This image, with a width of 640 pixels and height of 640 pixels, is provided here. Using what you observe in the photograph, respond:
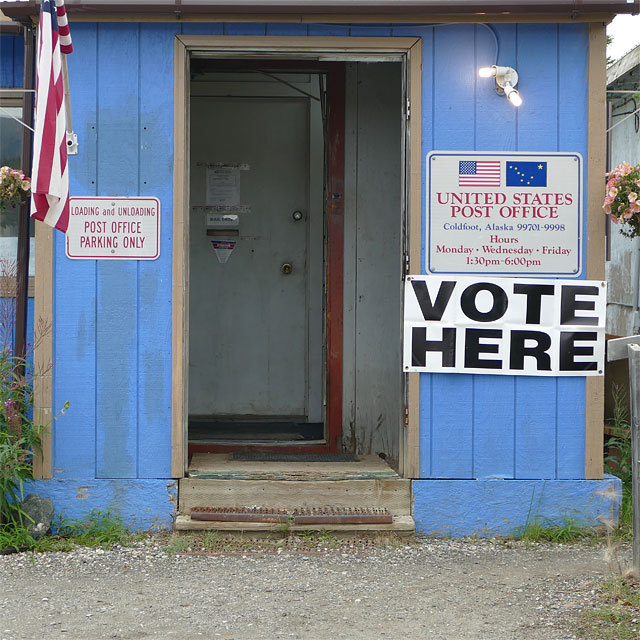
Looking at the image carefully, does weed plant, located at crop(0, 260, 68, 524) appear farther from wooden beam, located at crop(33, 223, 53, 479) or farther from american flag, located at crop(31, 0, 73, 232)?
american flag, located at crop(31, 0, 73, 232)

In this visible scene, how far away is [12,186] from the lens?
16.7ft

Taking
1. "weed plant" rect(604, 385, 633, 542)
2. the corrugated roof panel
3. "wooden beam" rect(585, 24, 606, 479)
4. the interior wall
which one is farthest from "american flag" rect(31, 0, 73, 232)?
"weed plant" rect(604, 385, 633, 542)

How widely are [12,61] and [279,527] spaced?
328 centimetres

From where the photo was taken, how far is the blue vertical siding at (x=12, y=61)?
18.6 ft

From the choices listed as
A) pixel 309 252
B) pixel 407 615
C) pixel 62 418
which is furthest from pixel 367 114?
pixel 407 615

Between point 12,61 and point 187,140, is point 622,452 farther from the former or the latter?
point 12,61

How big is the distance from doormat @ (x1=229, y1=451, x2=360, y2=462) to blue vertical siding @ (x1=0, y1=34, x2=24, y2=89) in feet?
8.95

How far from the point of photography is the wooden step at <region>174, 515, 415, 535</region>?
512 centimetres

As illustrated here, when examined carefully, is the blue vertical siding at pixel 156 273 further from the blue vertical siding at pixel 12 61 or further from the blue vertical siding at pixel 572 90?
the blue vertical siding at pixel 572 90

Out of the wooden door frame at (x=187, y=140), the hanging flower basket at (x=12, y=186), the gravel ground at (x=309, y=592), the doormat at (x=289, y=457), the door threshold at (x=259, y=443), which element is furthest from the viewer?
the door threshold at (x=259, y=443)

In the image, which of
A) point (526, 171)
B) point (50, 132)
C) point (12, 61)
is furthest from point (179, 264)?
point (526, 171)

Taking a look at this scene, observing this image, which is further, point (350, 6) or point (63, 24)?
point (350, 6)

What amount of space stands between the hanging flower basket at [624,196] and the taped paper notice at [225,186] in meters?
3.02

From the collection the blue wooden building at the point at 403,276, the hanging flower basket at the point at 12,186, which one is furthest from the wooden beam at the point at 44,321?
Answer: the hanging flower basket at the point at 12,186
